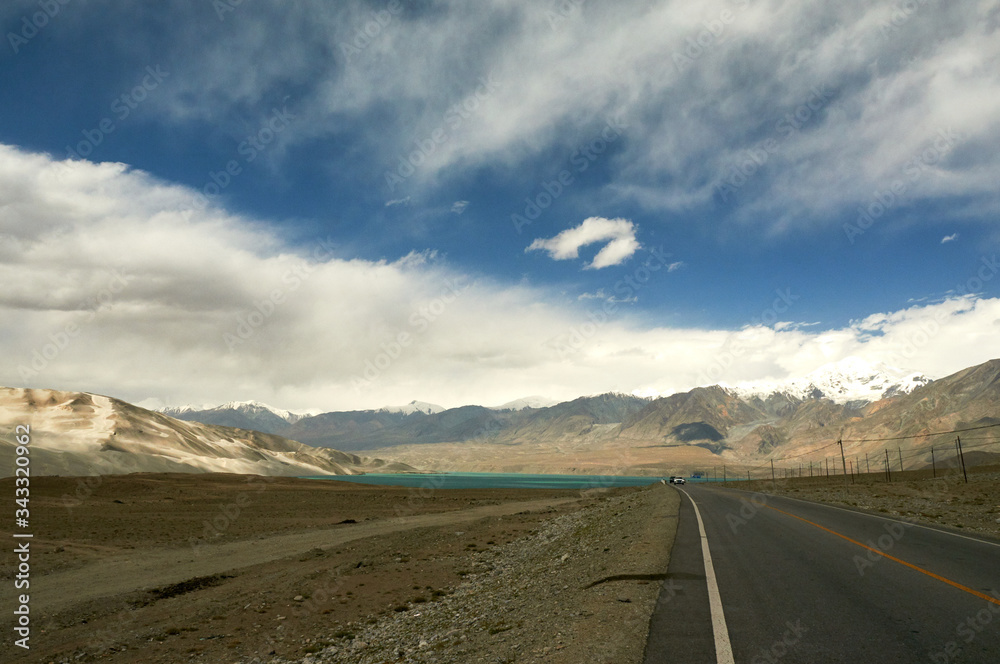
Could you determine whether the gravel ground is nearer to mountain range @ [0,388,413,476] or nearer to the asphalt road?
the asphalt road

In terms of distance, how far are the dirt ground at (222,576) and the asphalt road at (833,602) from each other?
Result: 37.5ft

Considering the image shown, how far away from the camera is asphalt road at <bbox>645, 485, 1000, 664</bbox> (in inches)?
318

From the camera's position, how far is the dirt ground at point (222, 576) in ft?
59.1

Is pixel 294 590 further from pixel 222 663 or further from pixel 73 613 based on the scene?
pixel 73 613

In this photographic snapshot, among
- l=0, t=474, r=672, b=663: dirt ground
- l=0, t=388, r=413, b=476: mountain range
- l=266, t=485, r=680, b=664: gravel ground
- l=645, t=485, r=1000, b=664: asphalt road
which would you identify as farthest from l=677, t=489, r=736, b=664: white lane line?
l=0, t=388, r=413, b=476: mountain range

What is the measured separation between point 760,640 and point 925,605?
428cm

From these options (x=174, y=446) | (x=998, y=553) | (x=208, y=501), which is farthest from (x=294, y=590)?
(x=174, y=446)

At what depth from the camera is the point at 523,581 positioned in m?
18.7

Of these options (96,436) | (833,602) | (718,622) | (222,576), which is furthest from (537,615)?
A: (96,436)

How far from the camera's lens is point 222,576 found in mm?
27641

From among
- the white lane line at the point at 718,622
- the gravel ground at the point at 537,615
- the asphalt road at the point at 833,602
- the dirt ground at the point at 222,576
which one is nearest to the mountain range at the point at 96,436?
the dirt ground at the point at 222,576

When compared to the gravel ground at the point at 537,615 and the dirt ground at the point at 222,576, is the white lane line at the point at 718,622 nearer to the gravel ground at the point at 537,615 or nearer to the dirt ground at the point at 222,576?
the gravel ground at the point at 537,615

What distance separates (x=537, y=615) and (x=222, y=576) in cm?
2249

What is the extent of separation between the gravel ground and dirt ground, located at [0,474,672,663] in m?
1.31
